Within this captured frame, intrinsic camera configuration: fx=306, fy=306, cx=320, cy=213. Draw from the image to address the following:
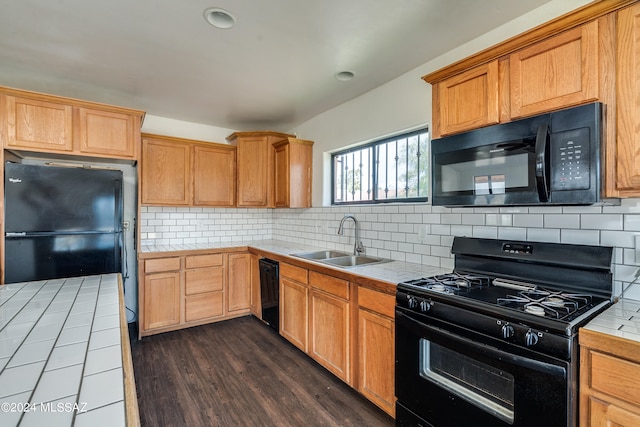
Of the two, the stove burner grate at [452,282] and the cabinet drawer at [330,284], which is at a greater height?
the stove burner grate at [452,282]

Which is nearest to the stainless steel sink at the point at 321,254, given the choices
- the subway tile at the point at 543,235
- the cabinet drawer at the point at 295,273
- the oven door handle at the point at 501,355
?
the cabinet drawer at the point at 295,273

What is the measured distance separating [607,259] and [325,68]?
217 centimetres

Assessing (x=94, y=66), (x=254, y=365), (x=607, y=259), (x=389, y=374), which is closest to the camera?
(x=607, y=259)

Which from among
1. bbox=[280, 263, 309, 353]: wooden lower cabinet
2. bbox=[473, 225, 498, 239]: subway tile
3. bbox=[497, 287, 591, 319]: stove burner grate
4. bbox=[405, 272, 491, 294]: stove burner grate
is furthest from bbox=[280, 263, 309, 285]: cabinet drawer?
bbox=[497, 287, 591, 319]: stove burner grate

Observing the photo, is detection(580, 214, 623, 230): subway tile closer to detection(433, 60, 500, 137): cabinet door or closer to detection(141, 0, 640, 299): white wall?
detection(141, 0, 640, 299): white wall

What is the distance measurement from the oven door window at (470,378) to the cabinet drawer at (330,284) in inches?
27.1

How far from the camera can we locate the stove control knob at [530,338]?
1.18m

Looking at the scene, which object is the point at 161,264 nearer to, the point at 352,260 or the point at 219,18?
the point at 352,260

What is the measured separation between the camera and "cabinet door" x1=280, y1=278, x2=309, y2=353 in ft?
8.75

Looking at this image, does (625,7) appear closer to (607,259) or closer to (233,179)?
(607,259)

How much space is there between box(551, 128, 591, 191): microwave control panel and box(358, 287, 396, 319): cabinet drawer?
1.01m

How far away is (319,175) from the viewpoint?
3.61 meters

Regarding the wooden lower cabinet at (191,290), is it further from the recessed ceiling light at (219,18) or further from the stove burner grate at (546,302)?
the stove burner grate at (546,302)

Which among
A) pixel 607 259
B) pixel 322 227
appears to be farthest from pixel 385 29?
pixel 322 227
